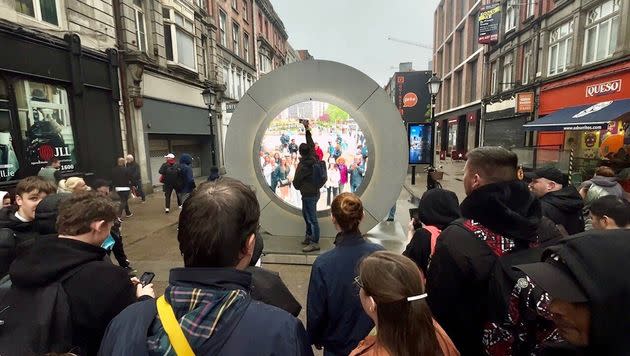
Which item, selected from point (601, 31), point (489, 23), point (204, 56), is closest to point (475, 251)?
point (601, 31)

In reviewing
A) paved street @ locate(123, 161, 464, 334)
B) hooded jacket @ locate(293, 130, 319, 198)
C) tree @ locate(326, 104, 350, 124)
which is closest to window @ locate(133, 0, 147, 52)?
paved street @ locate(123, 161, 464, 334)

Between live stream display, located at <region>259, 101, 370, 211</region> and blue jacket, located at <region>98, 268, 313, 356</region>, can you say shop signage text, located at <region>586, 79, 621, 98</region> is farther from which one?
blue jacket, located at <region>98, 268, 313, 356</region>

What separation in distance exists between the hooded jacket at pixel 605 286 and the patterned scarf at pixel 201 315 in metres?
1.02

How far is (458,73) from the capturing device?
106 ft

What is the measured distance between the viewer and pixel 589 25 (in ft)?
42.2

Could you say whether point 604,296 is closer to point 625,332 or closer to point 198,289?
point 625,332

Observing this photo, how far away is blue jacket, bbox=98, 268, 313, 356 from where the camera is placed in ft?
3.08

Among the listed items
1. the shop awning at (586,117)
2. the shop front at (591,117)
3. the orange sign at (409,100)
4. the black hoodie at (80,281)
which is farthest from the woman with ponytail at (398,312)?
the orange sign at (409,100)

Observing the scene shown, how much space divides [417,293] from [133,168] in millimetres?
9959

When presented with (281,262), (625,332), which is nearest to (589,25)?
(281,262)

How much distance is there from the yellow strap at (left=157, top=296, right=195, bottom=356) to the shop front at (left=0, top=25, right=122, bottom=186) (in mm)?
8957

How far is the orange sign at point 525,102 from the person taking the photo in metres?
16.9

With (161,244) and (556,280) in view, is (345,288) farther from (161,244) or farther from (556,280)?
(161,244)

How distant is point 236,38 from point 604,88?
21.7 m
